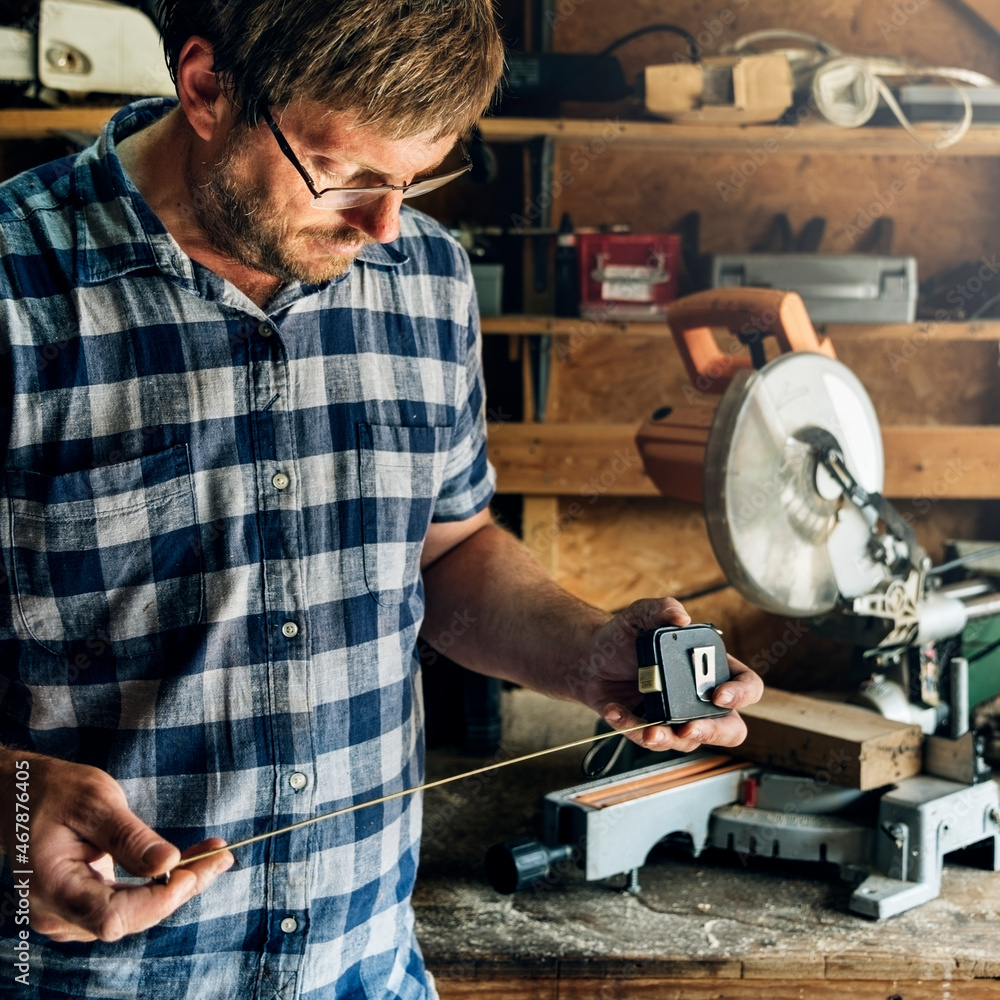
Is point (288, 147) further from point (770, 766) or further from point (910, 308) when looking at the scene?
point (910, 308)

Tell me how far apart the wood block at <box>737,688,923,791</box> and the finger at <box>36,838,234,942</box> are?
96 cm

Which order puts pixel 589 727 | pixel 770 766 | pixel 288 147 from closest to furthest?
pixel 288 147, pixel 770 766, pixel 589 727

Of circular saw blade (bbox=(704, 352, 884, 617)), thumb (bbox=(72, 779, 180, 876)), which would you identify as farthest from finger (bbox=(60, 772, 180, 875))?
circular saw blade (bbox=(704, 352, 884, 617))

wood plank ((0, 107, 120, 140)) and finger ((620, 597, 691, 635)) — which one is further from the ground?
wood plank ((0, 107, 120, 140))

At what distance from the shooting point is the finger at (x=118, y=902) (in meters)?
0.69

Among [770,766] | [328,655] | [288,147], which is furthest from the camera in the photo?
[770,766]

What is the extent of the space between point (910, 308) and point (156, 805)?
Answer: 1628 mm

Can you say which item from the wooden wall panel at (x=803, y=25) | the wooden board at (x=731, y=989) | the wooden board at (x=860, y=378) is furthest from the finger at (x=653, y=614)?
the wooden wall panel at (x=803, y=25)

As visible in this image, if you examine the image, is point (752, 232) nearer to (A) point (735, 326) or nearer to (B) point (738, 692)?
(A) point (735, 326)

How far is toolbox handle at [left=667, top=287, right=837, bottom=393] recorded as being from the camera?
5.01 feet

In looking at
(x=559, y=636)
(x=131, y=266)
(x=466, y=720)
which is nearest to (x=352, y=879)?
(x=559, y=636)

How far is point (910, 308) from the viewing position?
1.96 meters

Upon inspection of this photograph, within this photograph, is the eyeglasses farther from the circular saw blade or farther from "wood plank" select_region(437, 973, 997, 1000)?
"wood plank" select_region(437, 973, 997, 1000)

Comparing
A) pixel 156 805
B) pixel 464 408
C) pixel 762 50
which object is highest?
pixel 762 50
